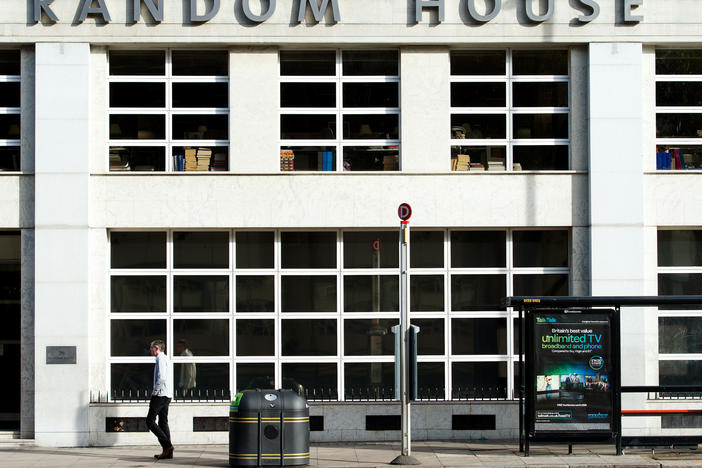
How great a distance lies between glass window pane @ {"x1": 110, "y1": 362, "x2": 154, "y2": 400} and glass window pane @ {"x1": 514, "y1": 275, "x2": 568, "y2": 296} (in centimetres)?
640

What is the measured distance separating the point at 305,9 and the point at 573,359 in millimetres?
7217

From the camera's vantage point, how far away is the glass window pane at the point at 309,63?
683 inches

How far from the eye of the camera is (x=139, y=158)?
1728cm

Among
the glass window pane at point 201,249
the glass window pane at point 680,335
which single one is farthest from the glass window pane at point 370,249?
the glass window pane at point 680,335

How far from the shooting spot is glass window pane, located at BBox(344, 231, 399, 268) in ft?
56.4

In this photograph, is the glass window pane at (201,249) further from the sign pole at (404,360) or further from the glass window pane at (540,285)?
the glass window pane at (540,285)

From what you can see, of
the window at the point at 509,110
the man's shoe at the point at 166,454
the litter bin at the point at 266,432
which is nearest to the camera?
the litter bin at the point at 266,432

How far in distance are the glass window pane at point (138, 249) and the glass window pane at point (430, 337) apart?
447 cm

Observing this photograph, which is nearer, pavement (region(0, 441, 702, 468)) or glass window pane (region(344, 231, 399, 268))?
pavement (region(0, 441, 702, 468))

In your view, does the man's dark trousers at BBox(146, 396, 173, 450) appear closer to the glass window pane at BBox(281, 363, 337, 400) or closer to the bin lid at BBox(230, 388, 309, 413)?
the bin lid at BBox(230, 388, 309, 413)

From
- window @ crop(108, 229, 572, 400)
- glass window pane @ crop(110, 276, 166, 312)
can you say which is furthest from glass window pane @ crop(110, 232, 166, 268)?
glass window pane @ crop(110, 276, 166, 312)

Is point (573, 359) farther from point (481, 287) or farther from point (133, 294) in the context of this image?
point (133, 294)

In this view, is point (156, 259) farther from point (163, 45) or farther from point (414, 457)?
point (414, 457)

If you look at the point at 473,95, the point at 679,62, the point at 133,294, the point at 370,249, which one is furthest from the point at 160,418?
→ the point at 679,62
